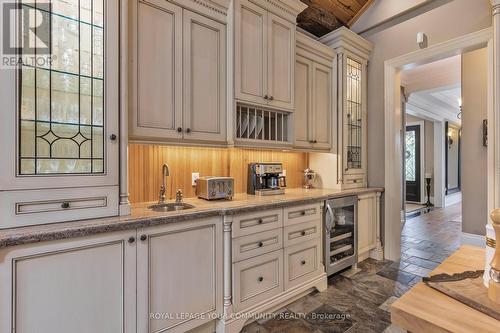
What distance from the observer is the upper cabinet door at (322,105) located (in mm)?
3064

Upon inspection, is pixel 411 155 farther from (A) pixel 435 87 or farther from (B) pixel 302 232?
(B) pixel 302 232

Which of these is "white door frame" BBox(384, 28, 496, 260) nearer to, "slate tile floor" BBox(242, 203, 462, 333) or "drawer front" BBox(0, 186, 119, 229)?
"slate tile floor" BBox(242, 203, 462, 333)

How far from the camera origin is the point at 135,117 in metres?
1.79

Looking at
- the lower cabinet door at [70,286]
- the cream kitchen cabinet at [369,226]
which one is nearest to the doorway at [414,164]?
the cream kitchen cabinet at [369,226]

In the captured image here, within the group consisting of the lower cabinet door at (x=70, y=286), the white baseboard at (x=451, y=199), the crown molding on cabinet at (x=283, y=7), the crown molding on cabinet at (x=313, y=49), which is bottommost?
the white baseboard at (x=451, y=199)

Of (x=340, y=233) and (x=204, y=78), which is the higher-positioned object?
(x=204, y=78)

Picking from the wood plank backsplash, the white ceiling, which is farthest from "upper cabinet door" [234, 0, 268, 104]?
the white ceiling

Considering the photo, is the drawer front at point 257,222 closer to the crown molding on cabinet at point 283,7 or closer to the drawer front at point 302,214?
the drawer front at point 302,214

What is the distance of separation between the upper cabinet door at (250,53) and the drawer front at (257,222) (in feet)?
3.35

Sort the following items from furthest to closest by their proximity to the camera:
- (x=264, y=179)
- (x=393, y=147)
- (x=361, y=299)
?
1. (x=393, y=147)
2. (x=264, y=179)
3. (x=361, y=299)

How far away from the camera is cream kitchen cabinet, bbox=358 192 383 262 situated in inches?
124

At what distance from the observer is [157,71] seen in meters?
1.89

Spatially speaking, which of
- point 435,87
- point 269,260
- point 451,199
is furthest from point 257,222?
point 451,199

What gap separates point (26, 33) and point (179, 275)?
1626 mm
